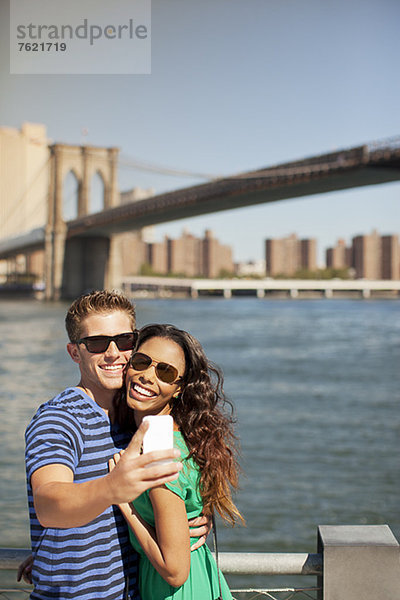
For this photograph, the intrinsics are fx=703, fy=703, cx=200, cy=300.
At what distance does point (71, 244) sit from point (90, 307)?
4552 centimetres

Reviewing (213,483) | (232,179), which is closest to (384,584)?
(213,483)

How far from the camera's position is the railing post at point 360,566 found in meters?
1.80

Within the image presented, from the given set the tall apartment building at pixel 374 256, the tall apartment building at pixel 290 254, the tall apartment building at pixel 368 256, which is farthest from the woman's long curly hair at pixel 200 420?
the tall apartment building at pixel 290 254

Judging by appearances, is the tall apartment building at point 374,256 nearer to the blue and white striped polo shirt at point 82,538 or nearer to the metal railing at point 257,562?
the metal railing at point 257,562

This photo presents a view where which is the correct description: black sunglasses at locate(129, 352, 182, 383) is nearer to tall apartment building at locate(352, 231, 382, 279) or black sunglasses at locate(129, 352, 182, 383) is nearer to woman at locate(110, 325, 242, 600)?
woman at locate(110, 325, 242, 600)

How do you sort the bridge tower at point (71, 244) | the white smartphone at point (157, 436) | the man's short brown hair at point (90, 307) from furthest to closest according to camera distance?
the bridge tower at point (71, 244) → the man's short brown hair at point (90, 307) → the white smartphone at point (157, 436)

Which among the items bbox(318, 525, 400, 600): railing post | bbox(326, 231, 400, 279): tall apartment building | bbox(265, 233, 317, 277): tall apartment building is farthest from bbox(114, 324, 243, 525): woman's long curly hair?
bbox(265, 233, 317, 277): tall apartment building

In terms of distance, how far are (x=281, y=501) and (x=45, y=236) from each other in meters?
40.6

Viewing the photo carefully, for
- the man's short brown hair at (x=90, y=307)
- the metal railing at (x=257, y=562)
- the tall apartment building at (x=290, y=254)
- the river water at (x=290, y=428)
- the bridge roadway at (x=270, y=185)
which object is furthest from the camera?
the tall apartment building at (x=290, y=254)

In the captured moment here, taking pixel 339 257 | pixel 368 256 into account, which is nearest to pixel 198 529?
pixel 368 256

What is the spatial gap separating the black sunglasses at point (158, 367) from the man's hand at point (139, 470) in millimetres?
339

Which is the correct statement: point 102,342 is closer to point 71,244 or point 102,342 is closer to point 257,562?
point 257,562

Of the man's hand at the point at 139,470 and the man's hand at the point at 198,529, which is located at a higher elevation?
the man's hand at the point at 139,470

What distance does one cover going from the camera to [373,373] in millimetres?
17562
